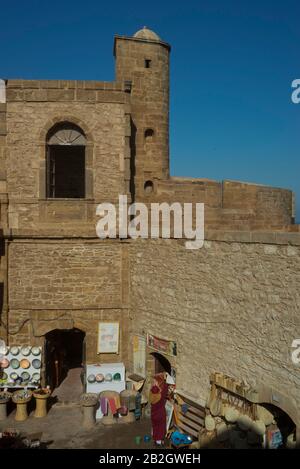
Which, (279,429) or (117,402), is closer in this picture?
(279,429)

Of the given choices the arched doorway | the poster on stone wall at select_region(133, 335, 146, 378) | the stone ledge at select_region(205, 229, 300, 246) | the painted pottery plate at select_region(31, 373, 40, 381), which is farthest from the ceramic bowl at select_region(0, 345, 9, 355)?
the arched doorway

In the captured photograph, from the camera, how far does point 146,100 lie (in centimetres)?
1330

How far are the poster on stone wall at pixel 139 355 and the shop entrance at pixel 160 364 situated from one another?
301 mm

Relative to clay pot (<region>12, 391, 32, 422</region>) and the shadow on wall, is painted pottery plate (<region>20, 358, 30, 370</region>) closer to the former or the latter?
clay pot (<region>12, 391, 32, 422</region>)

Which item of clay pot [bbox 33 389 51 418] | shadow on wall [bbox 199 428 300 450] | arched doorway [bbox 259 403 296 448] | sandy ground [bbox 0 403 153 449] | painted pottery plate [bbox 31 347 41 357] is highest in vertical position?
painted pottery plate [bbox 31 347 41 357]

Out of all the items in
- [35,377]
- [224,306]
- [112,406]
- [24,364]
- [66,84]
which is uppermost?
[66,84]

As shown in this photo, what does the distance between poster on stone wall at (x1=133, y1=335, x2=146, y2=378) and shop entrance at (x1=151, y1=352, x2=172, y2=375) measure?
0.30 metres

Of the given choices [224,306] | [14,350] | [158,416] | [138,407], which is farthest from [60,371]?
[224,306]

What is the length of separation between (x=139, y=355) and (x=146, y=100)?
296 inches

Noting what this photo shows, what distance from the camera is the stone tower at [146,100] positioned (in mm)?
13195

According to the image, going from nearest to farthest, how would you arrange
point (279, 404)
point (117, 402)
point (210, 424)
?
point (279, 404) → point (210, 424) → point (117, 402)

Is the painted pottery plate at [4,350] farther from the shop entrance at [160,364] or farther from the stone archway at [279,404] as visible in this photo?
the stone archway at [279,404]

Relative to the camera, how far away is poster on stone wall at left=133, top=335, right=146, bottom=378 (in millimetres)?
11953

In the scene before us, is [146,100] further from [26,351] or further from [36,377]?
[36,377]
